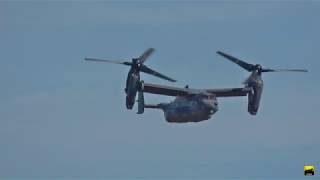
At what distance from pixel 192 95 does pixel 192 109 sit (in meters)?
2.27

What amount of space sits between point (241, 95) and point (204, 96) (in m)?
8.96

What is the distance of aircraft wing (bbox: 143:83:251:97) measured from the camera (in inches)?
3807

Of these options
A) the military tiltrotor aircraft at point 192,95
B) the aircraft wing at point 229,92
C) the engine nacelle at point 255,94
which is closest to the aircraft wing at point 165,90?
the military tiltrotor aircraft at point 192,95

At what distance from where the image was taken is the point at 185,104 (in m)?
94.5

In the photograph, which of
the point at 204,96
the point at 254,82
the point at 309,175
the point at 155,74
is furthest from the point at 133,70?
the point at 309,175

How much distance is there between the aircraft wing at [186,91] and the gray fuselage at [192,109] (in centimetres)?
132

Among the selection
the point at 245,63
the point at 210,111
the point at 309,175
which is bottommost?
the point at 309,175

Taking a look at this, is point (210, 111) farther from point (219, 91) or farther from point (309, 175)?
point (309, 175)

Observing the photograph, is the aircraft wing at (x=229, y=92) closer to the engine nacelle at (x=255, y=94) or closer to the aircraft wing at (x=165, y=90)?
the engine nacelle at (x=255, y=94)

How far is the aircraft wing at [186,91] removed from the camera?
96688 millimetres

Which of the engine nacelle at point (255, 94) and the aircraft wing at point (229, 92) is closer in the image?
the engine nacelle at point (255, 94)

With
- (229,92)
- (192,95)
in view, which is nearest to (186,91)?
(192,95)

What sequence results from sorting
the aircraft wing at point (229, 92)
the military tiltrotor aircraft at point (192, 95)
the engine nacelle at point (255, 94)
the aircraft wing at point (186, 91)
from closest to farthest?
the military tiltrotor aircraft at point (192, 95)
the aircraft wing at point (186, 91)
the engine nacelle at point (255, 94)
the aircraft wing at point (229, 92)

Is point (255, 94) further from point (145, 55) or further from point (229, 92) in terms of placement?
point (145, 55)
